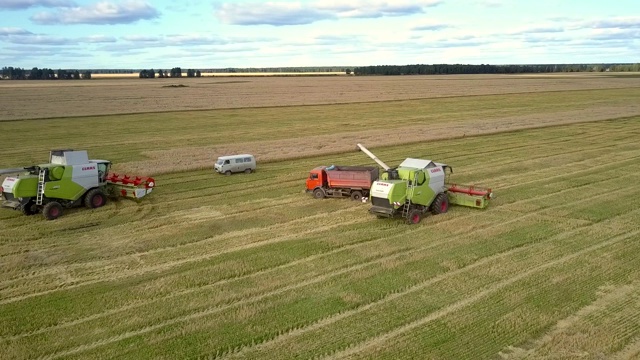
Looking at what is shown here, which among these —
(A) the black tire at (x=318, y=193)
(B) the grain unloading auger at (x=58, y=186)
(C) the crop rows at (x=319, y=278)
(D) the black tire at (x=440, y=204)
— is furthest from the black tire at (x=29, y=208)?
(D) the black tire at (x=440, y=204)

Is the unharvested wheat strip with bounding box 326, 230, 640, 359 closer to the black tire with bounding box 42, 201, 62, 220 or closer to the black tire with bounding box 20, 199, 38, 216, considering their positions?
the black tire with bounding box 42, 201, 62, 220

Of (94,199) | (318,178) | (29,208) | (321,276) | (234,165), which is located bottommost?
(321,276)

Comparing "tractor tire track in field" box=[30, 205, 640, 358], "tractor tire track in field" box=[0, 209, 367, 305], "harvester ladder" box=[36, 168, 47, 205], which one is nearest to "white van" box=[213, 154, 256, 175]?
"harvester ladder" box=[36, 168, 47, 205]

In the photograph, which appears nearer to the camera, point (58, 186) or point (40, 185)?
point (40, 185)

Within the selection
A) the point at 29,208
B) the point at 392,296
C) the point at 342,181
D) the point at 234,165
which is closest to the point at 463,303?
the point at 392,296

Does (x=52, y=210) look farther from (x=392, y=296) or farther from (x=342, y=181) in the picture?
(x=392, y=296)

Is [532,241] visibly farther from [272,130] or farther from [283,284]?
[272,130]
